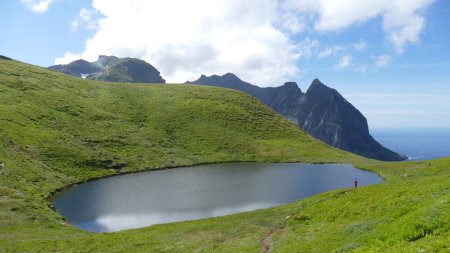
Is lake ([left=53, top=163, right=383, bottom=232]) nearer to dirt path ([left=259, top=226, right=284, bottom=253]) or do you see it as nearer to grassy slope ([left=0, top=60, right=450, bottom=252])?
grassy slope ([left=0, top=60, right=450, bottom=252])

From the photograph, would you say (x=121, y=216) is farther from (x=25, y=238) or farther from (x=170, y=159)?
(x=170, y=159)

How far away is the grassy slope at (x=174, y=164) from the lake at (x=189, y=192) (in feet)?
17.5

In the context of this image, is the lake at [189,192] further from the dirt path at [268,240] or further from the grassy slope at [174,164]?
the dirt path at [268,240]

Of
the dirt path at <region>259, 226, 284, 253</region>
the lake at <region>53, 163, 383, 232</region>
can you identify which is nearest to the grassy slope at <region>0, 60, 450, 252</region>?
the dirt path at <region>259, 226, 284, 253</region>

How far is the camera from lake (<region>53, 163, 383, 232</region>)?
2475 inches

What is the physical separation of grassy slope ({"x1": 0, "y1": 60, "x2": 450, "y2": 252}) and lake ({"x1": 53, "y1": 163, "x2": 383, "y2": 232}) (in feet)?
17.5

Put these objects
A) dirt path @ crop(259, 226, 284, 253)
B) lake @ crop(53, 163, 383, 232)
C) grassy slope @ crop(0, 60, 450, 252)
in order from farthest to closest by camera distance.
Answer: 1. lake @ crop(53, 163, 383, 232)
2. dirt path @ crop(259, 226, 284, 253)
3. grassy slope @ crop(0, 60, 450, 252)

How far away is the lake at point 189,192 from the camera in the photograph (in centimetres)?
6288

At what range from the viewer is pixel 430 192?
31.8 meters

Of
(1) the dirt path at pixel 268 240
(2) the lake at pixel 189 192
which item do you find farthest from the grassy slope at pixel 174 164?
(2) the lake at pixel 189 192

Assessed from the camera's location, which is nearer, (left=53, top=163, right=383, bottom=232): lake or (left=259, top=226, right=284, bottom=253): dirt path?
(left=259, top=226, right=284, bottom=253): dirt path

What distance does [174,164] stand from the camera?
11944 cm

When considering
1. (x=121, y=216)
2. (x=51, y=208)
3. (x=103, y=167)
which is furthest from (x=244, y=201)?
(x=103, y=167)

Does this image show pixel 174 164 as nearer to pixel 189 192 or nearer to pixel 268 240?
pixel 189 192
